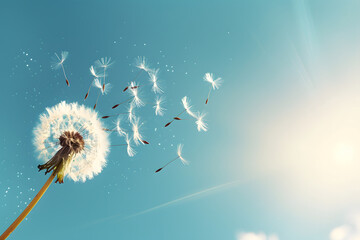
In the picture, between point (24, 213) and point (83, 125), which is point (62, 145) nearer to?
point (83, 125)

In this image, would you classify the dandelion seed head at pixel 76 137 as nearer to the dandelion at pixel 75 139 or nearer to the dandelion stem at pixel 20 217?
the dandelion at pixel 75 139

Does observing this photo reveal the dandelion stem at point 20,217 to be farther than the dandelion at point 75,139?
No

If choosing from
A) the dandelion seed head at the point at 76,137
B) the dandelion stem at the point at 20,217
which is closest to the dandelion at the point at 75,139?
the dandelion seed head at the point at 76,137

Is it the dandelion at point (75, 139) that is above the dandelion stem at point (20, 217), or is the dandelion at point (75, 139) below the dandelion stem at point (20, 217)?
above

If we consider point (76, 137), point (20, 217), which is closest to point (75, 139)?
point (76, 137)

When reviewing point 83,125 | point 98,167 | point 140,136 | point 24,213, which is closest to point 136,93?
point 140,136

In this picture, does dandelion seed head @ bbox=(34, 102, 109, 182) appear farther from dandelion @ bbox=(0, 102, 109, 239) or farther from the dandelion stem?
the dandelion stem

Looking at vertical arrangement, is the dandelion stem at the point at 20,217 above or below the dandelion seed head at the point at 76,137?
below
